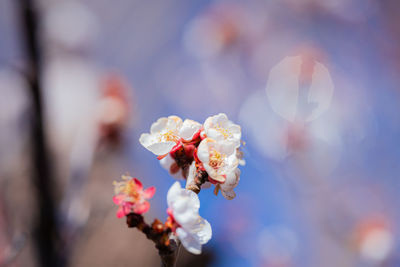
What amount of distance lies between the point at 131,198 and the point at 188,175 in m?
0.15

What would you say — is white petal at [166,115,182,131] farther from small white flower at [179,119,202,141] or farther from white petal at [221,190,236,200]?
white petal at [221,190,236,200]

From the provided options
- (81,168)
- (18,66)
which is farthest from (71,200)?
(18,66)

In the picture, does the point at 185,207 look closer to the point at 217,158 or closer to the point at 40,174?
the point at 217,158

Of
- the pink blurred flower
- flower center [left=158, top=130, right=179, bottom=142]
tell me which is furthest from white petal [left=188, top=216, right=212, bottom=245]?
flower center [left=158, top=130, right=179, bottom=142]

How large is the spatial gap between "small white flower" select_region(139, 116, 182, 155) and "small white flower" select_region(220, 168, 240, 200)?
0.47ft

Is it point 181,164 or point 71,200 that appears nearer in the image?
point 181,164

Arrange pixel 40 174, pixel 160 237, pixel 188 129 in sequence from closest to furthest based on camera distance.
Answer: pixel 160 237, pixel 188 129, pixel 40 174

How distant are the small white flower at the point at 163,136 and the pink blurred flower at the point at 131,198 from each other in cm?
10

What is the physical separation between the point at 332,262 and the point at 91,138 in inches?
134

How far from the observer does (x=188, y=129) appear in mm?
674

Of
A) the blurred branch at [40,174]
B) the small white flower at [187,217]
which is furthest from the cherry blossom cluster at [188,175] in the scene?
the blurred branch at [40,174]

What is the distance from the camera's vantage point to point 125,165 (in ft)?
12.4

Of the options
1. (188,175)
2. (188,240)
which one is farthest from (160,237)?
(188,175)

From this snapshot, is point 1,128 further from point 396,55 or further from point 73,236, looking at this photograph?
point 396,55
